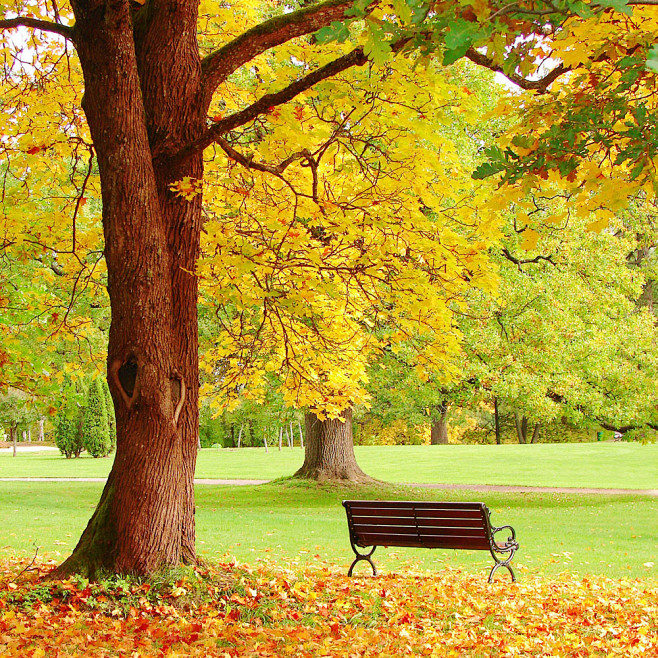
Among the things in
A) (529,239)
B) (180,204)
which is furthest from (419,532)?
(529,239)

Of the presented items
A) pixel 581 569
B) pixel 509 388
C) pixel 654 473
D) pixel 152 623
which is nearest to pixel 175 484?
pixel 152 623

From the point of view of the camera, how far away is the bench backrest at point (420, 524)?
685cm

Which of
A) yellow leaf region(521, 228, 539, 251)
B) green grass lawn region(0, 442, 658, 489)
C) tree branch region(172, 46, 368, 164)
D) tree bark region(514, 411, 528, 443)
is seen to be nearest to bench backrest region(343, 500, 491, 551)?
yellow leaf region(521, 228, 539, 251)

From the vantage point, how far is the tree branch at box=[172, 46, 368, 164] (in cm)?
520

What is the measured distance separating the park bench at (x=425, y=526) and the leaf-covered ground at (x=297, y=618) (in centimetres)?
58

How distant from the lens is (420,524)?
707 cm

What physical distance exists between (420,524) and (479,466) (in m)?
18.3

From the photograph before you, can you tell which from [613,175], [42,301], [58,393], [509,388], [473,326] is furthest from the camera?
[473,326]

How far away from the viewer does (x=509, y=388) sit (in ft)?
46.7

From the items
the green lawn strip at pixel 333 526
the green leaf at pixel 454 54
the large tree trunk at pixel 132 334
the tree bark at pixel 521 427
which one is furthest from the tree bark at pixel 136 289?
the tree bark at pixel 521 427

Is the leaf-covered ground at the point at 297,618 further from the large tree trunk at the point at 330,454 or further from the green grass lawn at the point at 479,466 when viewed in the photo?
the green grass lawn at the point at 479,466

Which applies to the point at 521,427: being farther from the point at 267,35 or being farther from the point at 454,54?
the point at 454,54

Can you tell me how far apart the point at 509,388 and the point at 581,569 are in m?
6.03

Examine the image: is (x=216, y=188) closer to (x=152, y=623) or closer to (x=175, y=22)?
(x=175, y=22)
